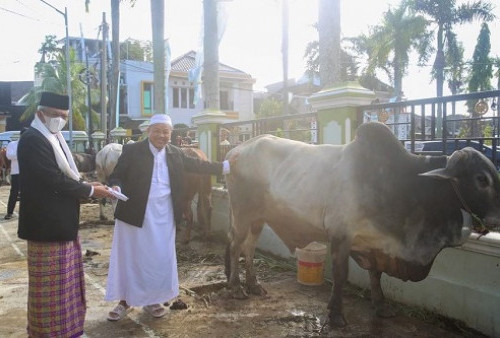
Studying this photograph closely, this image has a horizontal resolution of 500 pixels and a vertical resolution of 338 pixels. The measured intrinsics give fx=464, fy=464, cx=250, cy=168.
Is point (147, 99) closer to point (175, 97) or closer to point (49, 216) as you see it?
point (175, 97)

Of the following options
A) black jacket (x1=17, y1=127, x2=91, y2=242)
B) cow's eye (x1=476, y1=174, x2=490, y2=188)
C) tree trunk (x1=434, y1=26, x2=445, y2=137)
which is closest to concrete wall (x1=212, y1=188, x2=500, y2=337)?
cow's eye (x1=476, y1=174, x2=490, y2=188)

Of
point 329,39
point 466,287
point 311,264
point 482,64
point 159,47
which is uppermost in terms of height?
point 482,64

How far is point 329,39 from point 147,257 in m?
6.58

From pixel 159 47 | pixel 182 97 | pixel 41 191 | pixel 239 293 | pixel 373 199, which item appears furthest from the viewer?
pixel 182 97

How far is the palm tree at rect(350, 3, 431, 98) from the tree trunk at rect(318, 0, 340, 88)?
19.9 m

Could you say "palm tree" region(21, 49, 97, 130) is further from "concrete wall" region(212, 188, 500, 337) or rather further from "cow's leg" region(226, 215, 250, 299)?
"concrete wall" region(212, 188, 500, 337)

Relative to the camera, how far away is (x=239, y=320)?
14.6 ft

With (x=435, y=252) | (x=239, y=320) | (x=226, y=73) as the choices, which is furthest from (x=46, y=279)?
(x=226, y=73)

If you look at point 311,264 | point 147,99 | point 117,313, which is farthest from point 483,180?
point 147,99

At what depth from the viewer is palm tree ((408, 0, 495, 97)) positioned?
2631 cm

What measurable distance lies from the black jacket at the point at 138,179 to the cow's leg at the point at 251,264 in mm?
1042

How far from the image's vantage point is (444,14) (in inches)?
1042

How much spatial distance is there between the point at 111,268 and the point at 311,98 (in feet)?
10.5

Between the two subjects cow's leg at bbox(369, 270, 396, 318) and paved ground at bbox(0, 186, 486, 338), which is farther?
cow's leg at bbox(369, 270, 396, 318)
